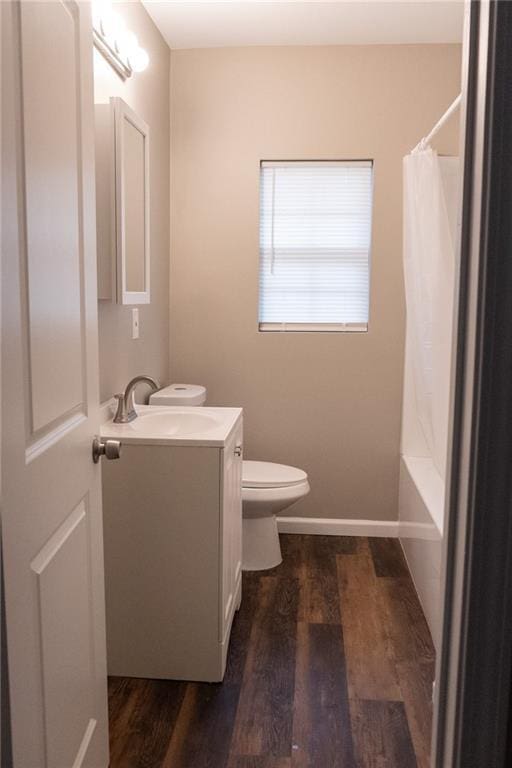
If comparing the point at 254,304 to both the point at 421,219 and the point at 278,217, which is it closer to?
the point at 278,217

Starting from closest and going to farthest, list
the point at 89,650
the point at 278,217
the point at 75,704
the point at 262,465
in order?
the point at 75,704
the point at 89,650
the point at 262,465
the point at 278,217

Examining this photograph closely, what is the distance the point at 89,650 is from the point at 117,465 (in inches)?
27.7

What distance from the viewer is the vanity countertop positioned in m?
2.17

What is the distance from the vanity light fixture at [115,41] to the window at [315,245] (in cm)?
107

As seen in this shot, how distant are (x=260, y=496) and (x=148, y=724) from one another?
3.77 feet

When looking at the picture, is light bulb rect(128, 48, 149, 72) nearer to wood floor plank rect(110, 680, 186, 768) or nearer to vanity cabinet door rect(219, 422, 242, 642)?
vanity cabinet door rect(219, 422, 242, 642)

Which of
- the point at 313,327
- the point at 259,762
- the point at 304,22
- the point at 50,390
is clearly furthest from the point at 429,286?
the point at 50,390

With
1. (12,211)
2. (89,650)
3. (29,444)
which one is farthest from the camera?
(89,650)

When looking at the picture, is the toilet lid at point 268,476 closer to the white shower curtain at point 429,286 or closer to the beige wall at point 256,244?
the beige wall at point 256,244

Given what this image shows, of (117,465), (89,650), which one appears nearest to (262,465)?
(117,465)

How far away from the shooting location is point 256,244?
3.54 m

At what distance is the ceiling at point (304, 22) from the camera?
9.68 feet

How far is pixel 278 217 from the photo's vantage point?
140 inches

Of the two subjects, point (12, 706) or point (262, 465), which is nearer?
point (12, 706)
